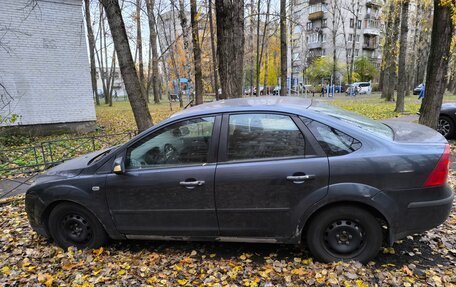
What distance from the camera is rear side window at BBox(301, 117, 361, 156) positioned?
9.90ft

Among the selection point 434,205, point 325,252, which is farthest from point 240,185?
point 434,205

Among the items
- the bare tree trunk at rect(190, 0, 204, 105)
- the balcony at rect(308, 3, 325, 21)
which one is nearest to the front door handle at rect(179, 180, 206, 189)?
the bare tree trunk at rect(190, 0, 204, 105)

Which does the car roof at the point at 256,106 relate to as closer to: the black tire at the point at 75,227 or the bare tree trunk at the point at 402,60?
the black tire at the point at 75,227

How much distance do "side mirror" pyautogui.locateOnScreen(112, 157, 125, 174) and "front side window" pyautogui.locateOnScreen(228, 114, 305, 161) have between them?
1.17 metres

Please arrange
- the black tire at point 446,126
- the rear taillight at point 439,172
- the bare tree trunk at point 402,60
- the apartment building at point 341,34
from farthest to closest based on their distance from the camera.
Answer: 1. the apartment building at point 341,34
2. the bare tree trunk at point 402,60
3. the black tire at point 446,126
4. the rear taillight at point 439,172

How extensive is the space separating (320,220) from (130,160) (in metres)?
2.10

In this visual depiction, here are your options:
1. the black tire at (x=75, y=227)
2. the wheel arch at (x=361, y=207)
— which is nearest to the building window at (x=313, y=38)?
the wheel arch at (x=361, y=207)

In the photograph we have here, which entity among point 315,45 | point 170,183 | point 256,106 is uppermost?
point 315,45

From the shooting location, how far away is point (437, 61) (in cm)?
719

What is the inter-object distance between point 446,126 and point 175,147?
28.3ft

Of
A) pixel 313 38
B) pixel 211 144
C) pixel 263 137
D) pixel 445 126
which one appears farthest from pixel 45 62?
pixel 313 38

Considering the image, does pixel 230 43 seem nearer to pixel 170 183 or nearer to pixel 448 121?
pixel 170 183

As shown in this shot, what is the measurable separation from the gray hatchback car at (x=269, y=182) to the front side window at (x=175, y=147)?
1 cm

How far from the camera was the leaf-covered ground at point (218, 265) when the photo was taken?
2.99 meters
